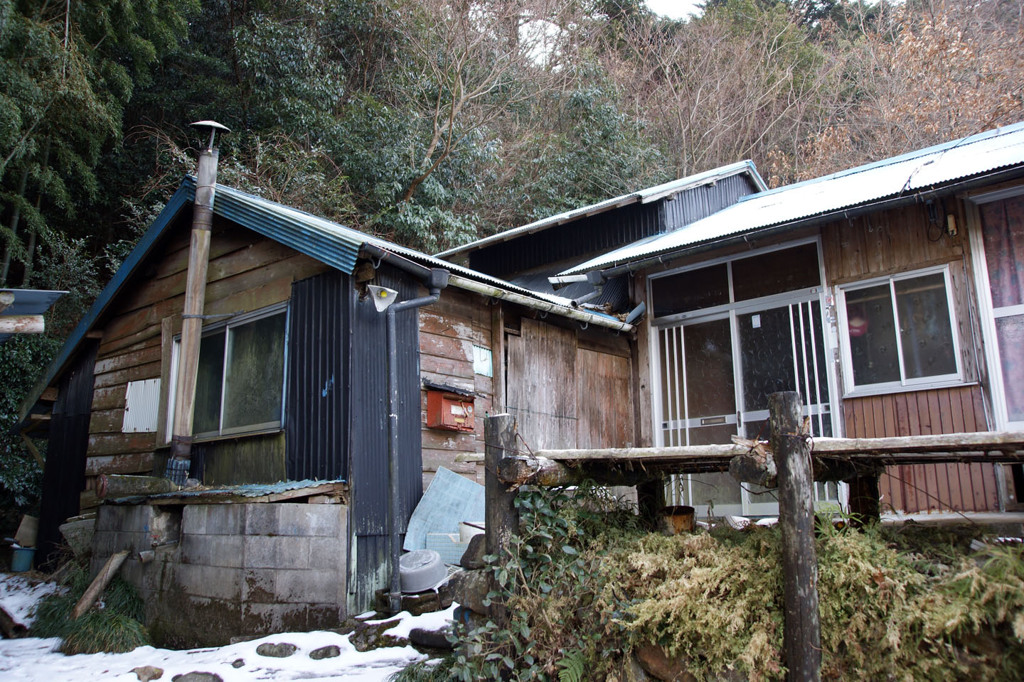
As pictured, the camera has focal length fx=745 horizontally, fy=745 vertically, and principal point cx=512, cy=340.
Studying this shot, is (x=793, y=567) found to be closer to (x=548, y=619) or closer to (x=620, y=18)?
(x=548, y=619)

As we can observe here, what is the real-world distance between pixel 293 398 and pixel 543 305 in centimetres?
266

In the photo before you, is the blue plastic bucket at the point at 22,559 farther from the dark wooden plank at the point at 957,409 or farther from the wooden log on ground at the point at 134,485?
the dark wooden plank at the point at 957,409

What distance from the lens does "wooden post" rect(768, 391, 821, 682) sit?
11.0 feet

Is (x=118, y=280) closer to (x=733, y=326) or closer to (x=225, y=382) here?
(x=225, y=382)

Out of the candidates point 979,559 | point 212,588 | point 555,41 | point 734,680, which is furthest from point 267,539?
point 555,41

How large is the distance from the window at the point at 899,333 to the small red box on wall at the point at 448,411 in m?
3.78

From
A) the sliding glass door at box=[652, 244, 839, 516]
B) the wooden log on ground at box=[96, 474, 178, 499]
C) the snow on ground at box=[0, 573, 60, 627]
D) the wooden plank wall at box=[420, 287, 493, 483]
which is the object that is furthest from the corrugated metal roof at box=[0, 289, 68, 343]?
the sliding glass door at box=[652, 244, 839, 516]

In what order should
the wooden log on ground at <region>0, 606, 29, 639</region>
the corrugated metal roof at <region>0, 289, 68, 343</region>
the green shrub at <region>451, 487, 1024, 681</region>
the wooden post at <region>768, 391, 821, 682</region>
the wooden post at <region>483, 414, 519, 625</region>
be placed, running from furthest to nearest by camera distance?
the wooden log on ground at <region>0, 606, 29, 639</region>
the corrugated metal roof at <region>0, 289, 68, 343</region>
the wooden post at <region>483, 414, 519, 625</region>
the wooden post at <region>768, 391, 821, 682</region>
the green shrub at <region>451, 487, 1024, 681</region>

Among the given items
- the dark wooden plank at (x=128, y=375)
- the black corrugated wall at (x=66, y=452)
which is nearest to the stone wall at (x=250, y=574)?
the dark wooden plank at (x=128, y=375)

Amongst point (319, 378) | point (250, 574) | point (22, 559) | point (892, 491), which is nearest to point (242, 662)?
point (250, 574)

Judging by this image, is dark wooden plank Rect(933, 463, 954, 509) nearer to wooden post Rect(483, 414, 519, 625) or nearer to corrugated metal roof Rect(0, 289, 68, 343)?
wooden post Rect(483, 414, 519, 625)

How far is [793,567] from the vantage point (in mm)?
3479

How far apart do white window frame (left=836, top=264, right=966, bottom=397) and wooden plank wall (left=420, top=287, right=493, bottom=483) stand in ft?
11.4

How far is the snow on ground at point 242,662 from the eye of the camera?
Result: 504 centimetres
